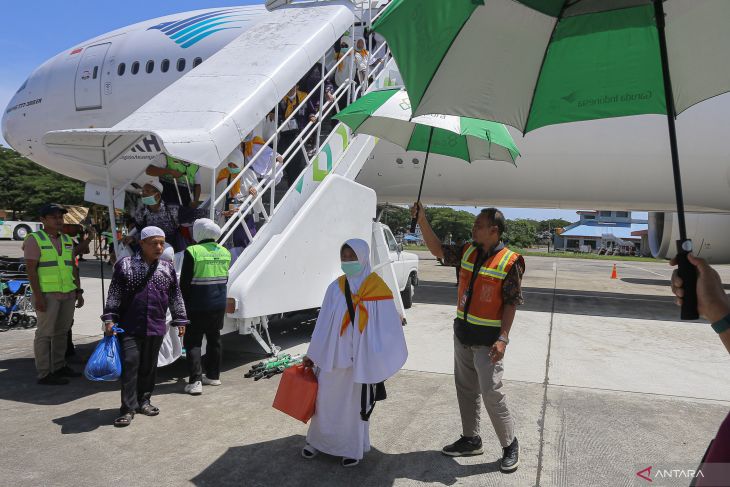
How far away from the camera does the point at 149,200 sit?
219 inches

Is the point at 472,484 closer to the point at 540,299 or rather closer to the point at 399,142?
the point at 399,142

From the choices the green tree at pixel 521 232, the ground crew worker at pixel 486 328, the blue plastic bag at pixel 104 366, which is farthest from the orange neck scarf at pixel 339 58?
the green tree at pixel 521 232

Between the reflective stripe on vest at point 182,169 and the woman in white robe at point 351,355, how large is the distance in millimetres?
3187

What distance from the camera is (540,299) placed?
12219mm

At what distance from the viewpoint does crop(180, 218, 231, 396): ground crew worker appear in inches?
193

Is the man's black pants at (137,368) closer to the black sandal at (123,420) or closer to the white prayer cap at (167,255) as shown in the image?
the black sandal at (123,420)

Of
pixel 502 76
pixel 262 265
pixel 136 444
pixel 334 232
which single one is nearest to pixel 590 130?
pixel 334 232

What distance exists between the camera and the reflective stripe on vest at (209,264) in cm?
492

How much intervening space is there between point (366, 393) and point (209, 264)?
7.10 feet

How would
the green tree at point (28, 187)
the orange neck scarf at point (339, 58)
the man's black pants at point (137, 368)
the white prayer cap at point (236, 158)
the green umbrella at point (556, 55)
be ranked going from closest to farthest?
1. the green umbrella at point (556, 55)
2. the man's black pants at point (137, 368)
3. the white prayer cap at point (236, 158)
4. the orange neck scarf at point (339, 58)
5. the green tree at point (28, 187)

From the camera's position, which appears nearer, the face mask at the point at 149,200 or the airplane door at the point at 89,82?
the face mask at the point at 149,200

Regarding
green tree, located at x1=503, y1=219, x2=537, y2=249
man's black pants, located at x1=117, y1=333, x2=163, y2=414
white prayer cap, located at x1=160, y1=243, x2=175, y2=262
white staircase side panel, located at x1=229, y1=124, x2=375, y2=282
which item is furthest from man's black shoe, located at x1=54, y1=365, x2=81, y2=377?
green tree, located at x1=503, y1=219, x2=537, y2=249

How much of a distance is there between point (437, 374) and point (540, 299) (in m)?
7.23

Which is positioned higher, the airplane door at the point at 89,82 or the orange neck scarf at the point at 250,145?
the airplane door at the point at 89,82
